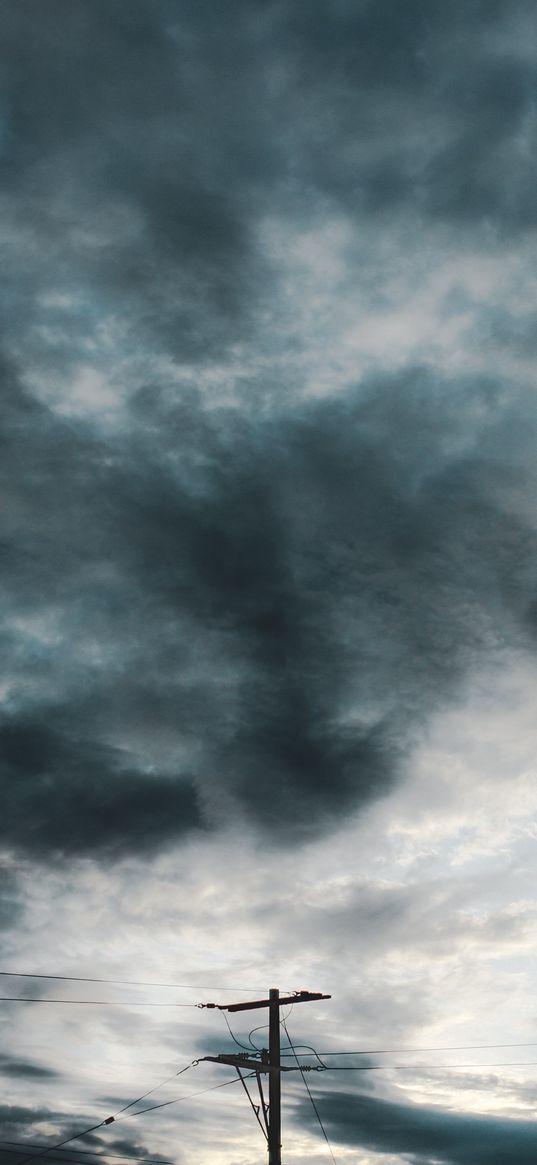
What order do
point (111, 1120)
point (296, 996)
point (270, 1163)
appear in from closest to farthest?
point (270, 1163) → point (296, 996) → point (111, 1120)

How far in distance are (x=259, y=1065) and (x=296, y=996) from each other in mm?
2758

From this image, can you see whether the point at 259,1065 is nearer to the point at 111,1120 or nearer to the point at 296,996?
the point at 296,996

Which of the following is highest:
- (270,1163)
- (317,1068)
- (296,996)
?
(296,996)

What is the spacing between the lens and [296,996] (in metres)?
36.6

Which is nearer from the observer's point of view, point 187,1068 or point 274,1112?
point 274,1112

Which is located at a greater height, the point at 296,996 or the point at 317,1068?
the point at 296,996

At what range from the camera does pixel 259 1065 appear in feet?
115

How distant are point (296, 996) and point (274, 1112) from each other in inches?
157

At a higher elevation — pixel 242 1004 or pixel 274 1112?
pixel 242 1004

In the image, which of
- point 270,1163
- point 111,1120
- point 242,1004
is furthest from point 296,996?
point 111,1120

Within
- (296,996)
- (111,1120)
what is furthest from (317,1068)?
(111,1120)

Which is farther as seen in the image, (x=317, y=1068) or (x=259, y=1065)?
(x=317, y=1068)

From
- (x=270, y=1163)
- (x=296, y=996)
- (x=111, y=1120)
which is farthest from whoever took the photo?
(x=111, y=1120)

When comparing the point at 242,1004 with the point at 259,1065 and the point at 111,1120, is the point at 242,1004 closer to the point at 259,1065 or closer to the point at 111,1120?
the point at 259,1065
